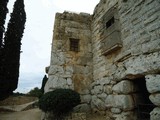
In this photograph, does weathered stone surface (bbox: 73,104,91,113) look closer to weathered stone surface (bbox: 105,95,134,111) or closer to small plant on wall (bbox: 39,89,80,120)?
small plant on wall (bbox: 39,89,80,120)

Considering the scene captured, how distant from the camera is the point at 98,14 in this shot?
21.0 ft

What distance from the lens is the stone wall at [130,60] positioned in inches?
129

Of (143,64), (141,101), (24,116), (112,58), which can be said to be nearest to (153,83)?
(143,64)

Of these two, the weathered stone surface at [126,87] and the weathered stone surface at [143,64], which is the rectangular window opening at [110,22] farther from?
the weathered stone surface at [126,87]

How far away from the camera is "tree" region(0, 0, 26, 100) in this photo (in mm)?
9227

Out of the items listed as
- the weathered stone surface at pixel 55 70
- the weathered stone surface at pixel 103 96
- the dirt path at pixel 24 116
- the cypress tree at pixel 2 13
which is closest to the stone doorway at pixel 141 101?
the weathered stone surface at pixel 103 96

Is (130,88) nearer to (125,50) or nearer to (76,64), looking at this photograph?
(125,50)

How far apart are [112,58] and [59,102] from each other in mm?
2075

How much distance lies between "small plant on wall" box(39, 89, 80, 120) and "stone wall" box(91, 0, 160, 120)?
92 centimetres

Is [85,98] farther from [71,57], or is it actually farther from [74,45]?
[74,45]

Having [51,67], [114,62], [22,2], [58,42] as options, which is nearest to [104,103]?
[114,62]

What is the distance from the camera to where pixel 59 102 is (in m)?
4.91

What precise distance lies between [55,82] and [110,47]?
232cm

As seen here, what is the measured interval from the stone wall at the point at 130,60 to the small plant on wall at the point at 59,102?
0.92m
